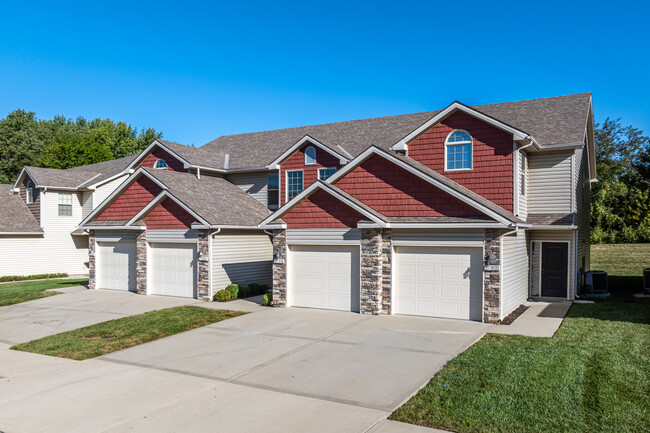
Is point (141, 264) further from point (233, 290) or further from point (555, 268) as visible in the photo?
point (555, 268)

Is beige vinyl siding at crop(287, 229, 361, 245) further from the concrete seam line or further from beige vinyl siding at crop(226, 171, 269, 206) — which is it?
beige vinyl siding at crop(226, 171, 269, 206)

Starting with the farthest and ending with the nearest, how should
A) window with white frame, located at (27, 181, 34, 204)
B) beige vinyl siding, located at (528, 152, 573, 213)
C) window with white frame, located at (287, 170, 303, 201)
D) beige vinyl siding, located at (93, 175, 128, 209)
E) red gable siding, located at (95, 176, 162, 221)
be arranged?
beige vinyl siding, located at (93, 175, 128, 209) < window with white frame, located at (27, 181, 34, 204) < window with white frame, located at (287, 170, 303, 201) < red gable siding, located at (95, 176, 162, 221) < beige vinyl siding, located at (528, 152, 573, 213)

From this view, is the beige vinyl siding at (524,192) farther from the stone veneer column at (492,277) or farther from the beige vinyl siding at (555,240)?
the stone veneer column at (492,277)

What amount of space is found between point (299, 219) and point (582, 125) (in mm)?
10882

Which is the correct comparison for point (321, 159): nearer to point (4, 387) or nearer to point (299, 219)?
point (299, 219)

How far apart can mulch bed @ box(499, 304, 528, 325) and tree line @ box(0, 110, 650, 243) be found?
25.4m

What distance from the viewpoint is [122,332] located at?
44.4ft

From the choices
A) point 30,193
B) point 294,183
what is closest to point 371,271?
point 294,183

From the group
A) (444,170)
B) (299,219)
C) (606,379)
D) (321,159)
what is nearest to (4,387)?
(299,219)

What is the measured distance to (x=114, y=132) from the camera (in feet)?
207

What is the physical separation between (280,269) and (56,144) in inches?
1898

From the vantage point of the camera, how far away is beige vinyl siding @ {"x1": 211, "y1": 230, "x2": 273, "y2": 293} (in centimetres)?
1917

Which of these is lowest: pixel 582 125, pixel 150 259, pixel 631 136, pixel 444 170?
pixel 150 259

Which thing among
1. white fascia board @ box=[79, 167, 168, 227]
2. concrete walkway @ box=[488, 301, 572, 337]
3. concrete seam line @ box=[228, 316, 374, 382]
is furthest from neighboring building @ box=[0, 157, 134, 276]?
concrete walkway @ box=[488, 301, 572, 337]
